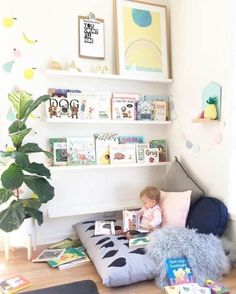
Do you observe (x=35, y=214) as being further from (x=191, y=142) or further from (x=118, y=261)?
(x=191, y=142)

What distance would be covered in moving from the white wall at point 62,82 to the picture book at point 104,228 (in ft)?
0.62

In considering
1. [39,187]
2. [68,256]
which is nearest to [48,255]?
[68,256]

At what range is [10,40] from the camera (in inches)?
94.4

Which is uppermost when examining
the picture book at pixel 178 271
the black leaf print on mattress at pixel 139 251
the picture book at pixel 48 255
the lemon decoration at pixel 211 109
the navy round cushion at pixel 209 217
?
the lemon decoration at pixel 211 109

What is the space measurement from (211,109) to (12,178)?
1528 mm

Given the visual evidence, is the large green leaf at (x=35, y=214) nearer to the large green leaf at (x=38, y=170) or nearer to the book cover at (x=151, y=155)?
the large green leaf at (x=38, y=170)

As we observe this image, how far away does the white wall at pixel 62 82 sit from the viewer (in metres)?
2.42

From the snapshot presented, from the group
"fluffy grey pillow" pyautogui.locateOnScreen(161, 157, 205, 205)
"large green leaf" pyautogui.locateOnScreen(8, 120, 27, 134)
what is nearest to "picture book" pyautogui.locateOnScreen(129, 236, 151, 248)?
"fluffy grey pillow" pyautogui.locateOnScreen(161, 157, 205, 205)

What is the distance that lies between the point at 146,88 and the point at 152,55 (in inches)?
12.2

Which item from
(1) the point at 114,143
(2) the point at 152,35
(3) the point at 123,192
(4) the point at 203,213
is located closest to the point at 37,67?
(1) the point at 114,143

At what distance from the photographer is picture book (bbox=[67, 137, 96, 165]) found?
101 inches

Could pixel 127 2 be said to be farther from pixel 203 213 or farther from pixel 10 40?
pixel 203 213

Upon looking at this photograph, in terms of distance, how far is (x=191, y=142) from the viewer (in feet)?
8.39

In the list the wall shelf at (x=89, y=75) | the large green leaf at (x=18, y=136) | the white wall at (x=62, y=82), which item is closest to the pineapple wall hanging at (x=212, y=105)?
the wall shelf at (x=89, y=75)
